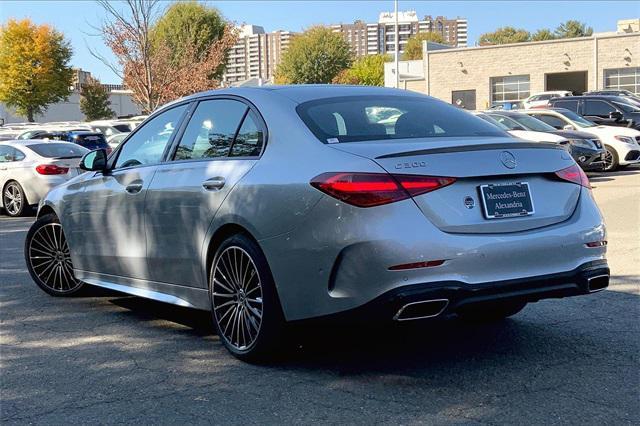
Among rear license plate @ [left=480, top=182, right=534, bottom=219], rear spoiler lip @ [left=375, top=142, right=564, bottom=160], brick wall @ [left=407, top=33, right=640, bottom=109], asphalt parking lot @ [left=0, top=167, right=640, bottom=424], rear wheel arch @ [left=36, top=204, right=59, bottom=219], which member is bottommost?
asphalt parking lot @ [left=0, top=167, right=640, bottom=424]

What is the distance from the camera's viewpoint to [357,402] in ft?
12.3

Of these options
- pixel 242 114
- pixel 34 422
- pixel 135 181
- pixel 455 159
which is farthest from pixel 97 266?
pixel 455 159

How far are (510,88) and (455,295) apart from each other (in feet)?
168

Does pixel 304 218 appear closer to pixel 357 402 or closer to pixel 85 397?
pixel 357 402

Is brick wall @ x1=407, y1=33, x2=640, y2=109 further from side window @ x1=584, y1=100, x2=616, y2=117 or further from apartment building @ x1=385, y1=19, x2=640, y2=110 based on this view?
side window @ x1=584, y1=100, x2=616, y2=117

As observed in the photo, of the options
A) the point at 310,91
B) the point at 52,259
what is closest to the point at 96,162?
the point at 52,259

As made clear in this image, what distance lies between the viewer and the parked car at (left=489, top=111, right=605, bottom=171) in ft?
54.5

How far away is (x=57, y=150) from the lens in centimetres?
1428

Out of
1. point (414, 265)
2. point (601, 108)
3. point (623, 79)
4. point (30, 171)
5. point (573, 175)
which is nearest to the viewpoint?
point (414, 265)

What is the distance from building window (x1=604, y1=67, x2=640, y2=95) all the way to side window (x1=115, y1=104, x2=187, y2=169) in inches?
1874

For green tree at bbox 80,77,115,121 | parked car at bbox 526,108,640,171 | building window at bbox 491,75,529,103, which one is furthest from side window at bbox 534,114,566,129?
green tree at bbox 80,77,115,121

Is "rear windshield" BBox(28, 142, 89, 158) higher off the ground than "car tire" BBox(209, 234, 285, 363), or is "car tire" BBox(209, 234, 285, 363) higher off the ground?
"rear windshield" BBox(28, 142, 89, 158)

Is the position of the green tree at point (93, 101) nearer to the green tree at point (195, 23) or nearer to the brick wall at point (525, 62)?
the green tree at point (195, 23)

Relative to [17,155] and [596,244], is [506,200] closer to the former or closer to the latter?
[596,244]
